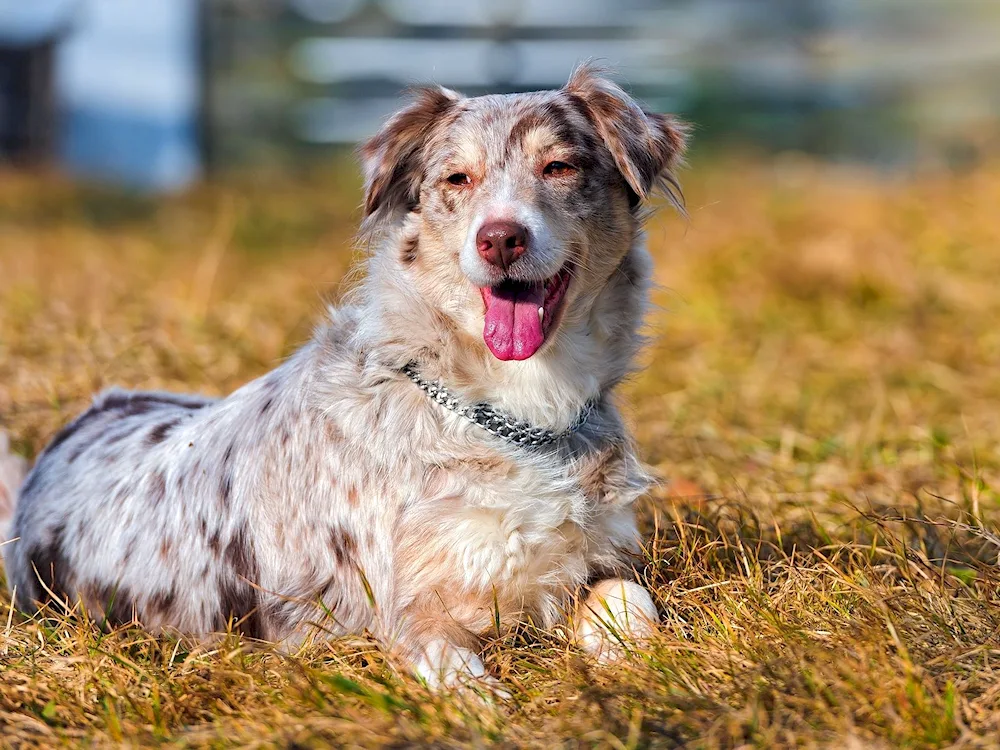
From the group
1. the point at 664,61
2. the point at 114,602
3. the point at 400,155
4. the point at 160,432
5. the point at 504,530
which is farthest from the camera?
the point at 664,61

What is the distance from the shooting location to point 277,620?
332 centimetres

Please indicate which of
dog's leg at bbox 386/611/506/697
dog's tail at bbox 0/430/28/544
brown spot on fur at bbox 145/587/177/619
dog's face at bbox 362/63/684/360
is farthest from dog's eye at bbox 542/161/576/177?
dog's tail at bbox 0/430/28/544

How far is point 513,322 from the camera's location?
3.40 m

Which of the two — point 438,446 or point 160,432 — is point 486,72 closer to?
point 160,432

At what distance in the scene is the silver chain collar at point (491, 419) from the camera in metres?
3.33

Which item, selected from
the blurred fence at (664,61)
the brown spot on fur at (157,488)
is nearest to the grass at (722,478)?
the brown spot on fur at (157,488)

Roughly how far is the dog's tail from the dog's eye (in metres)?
2.20

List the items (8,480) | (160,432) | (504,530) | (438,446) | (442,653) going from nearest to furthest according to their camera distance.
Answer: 1. (442,653)
2. (504,530)
3. (438,446)
4. (160,432)
5. (8,480)

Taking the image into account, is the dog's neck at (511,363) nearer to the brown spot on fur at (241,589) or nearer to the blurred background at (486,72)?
the brown spot on fur at (241,589)

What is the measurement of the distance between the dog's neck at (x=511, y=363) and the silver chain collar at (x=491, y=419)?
21mm

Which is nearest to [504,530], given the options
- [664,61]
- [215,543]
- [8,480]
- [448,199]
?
[215,543]

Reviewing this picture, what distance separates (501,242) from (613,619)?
3.44 feet

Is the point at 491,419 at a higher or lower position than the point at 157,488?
higher

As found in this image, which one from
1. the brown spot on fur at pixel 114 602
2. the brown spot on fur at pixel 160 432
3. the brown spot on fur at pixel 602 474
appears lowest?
the brown spot on fur at pixel 114 602
